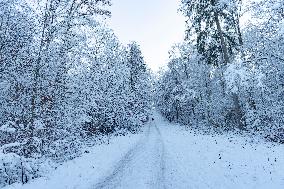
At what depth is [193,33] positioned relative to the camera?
2673 centimetres

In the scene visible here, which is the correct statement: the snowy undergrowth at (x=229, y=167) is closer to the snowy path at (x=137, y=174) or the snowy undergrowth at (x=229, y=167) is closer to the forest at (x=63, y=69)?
the snowy path at (x=137, y=174)

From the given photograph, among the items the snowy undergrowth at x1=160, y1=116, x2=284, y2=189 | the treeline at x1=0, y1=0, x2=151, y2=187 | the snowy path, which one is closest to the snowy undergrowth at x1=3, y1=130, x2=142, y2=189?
the snowy path

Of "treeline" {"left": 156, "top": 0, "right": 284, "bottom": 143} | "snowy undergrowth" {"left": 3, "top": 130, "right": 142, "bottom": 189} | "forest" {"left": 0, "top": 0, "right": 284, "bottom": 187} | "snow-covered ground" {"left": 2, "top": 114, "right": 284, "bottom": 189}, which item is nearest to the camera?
"snow-covered ground" {"left": 2, "top": 114, "right": 284, "bottom": 189}

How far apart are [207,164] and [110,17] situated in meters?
8.02

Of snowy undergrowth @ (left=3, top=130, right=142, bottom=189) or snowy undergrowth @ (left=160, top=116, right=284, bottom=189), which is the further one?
snowy undergrowth @ (left=3, top=130, right=142, bottom=189)

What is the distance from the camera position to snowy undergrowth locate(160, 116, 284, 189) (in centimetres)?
1076

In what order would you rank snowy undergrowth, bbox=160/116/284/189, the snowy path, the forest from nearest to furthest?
snowy undergrowth, bbox=160/116/284/189 → the snowy path → the forest

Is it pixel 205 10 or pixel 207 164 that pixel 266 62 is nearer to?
pixel 205 10

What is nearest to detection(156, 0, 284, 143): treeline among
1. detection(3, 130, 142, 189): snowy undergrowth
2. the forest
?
the forest

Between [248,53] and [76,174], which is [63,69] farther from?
[248,53]

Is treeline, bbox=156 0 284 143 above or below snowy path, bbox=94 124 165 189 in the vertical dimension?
above

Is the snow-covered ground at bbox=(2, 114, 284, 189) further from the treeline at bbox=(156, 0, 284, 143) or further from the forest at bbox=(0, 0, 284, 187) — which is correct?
the treeline at bbox=(156, 0, 284, 143)

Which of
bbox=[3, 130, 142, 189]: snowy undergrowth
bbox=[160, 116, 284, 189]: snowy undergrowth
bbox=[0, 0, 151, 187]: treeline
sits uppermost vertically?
bbox=[0, 0, 151, 187]: treeline

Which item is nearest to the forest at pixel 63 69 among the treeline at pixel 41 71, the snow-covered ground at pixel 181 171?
the treeline at pixel 41 71
